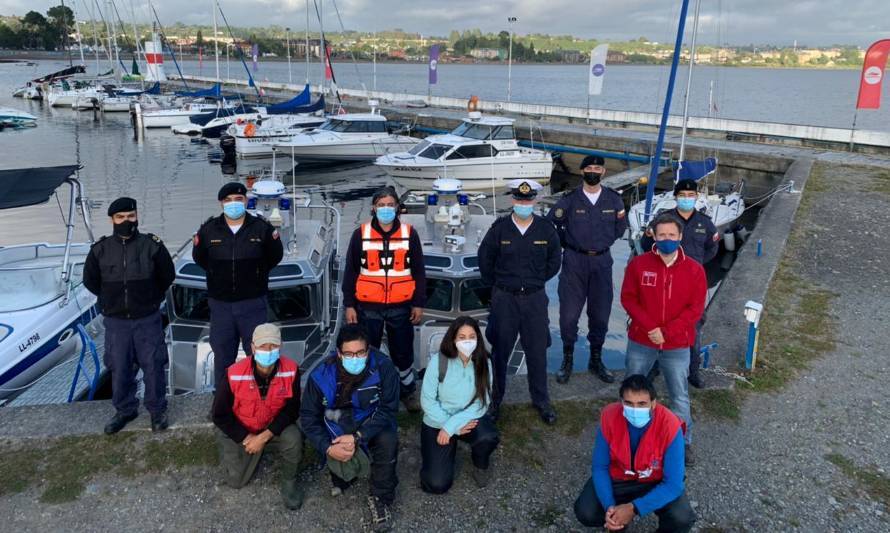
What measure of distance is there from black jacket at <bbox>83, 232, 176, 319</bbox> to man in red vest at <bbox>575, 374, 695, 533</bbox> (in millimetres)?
3610

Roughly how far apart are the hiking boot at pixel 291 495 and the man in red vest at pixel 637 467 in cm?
194

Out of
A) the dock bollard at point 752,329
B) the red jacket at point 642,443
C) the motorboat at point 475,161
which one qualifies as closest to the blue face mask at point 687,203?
the dock bollard at point 752,329

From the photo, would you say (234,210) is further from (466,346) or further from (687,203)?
(687,203)

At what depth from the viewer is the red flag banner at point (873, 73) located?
2095 cm

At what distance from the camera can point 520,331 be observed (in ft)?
17.4

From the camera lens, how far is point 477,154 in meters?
22.1

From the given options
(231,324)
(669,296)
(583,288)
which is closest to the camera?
(669,296)

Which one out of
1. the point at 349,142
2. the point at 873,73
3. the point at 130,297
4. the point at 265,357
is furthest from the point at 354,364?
the point at 349,142

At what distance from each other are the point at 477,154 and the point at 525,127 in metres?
11.2

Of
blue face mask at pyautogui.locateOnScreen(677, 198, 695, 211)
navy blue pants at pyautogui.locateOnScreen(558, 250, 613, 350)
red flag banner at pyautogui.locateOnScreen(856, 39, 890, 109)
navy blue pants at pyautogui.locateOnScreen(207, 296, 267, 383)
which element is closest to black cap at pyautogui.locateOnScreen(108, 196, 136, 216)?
navy blue pants at pyautogui.locateOnScreen(207, 296, 267, 383)

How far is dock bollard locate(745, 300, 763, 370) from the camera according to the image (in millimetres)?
5875

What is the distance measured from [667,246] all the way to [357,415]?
8.54ft

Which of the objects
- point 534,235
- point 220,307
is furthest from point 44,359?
point 534,235

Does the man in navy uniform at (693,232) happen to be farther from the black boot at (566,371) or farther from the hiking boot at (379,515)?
the hiking boot at (379,515)
